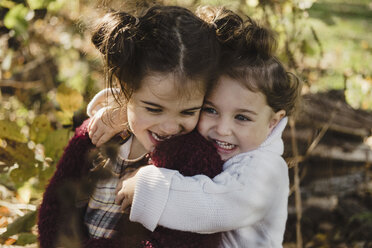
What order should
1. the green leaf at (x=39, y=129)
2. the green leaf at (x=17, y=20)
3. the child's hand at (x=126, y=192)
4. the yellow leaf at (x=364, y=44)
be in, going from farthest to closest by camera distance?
the yellow leaf at (x=364, y=44), the green leaf at (x=17, y=20), the green leaf at (x=39, y=129), the child's hand at (x=126, y=192)

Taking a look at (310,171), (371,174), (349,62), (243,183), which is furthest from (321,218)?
(349,62)

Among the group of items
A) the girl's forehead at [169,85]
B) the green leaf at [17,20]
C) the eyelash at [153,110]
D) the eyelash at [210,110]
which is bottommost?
the eyelash at [210,110]

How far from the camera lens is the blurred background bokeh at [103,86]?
2.12 m

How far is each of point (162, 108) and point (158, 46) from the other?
0.24 meters

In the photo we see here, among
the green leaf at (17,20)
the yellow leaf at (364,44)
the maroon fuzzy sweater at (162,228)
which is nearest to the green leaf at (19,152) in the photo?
the maroon fuzzy sweater at (162,228)

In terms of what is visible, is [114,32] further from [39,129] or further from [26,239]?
[26,239]

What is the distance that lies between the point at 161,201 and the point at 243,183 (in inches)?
12.7

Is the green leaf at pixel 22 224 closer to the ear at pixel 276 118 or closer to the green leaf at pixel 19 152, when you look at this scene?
the green leaf at pixel 19 152

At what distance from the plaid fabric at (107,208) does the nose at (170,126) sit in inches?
9.7

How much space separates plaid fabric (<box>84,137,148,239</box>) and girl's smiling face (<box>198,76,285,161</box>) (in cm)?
36

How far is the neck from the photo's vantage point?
1.87 meters

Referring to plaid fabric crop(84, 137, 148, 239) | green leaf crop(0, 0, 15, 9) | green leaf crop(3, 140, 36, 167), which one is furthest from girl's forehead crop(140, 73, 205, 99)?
green leaf crop(0, 0, 15, 9)

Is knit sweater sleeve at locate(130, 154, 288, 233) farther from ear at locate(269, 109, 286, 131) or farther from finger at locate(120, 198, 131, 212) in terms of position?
ear at locate(269, 109, 286, 131)

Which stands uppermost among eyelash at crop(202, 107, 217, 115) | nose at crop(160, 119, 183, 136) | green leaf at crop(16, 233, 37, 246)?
nose at crop(160, 119, 183, 136)
